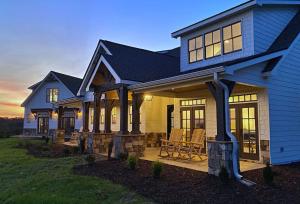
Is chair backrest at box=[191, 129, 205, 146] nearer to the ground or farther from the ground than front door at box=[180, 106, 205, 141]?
nearer to the ground

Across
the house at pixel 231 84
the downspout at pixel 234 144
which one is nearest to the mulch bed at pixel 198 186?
the downspout at pixel 234 144

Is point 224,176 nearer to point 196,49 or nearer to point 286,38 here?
point 286,38

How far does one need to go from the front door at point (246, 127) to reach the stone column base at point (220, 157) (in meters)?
2.74

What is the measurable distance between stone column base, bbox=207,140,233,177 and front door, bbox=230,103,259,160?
2740 mm

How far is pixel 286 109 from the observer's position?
930 centimetres

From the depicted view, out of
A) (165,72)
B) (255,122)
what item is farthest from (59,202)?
(165,72)

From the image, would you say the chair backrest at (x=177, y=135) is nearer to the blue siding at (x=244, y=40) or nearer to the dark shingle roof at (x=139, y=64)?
the dark shingle roof at (x=139, y=64)

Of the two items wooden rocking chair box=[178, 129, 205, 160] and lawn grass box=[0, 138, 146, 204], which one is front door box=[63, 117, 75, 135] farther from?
wooden rocking chair box=[178, 129, 205, 160]

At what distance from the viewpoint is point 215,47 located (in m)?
10.3

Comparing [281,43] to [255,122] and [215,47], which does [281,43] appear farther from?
[255,122]

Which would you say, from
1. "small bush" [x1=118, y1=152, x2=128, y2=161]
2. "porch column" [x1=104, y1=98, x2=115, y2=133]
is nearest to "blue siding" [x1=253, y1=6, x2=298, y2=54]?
"small bush" [x1=118, y1=152, x2=128, y2=161]

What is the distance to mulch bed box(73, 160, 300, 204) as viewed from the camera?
17.1 feet

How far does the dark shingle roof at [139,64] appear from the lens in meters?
10.6

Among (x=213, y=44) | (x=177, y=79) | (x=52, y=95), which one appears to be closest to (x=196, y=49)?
(x=213, y=44)
